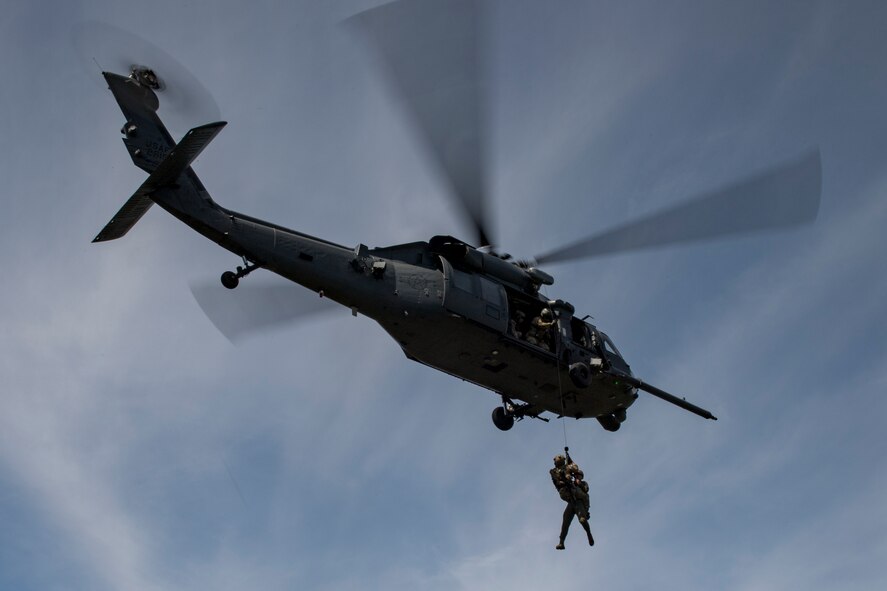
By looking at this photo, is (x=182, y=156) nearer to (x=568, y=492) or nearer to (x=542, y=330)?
(x=542, y=330)

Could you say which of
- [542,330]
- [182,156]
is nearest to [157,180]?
[182,156]

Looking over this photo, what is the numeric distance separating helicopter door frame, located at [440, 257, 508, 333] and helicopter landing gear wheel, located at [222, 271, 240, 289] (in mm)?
5104

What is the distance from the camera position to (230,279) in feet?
62.5

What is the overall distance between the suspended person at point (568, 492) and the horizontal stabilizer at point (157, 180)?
37.6 ft

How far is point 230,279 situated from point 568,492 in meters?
9.73

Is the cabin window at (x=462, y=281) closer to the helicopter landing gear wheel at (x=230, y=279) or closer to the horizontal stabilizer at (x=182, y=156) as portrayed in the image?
the helicopter landing gear wheel at (x=230, y=279)

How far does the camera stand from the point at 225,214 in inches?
777

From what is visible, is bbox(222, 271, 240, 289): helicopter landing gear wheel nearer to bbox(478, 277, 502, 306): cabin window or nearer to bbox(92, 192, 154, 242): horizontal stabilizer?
bbox(92, 192, 154, 242): horizontal stabilizer

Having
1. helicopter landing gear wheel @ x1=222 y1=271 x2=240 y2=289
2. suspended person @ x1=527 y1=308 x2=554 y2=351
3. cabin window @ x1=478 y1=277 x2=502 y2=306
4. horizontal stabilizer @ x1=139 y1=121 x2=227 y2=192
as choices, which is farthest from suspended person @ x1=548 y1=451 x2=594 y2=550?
horizontal stabilizer @ x1=139 y1=121 x2=227 y2=192

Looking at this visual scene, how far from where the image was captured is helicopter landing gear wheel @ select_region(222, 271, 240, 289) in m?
19.0

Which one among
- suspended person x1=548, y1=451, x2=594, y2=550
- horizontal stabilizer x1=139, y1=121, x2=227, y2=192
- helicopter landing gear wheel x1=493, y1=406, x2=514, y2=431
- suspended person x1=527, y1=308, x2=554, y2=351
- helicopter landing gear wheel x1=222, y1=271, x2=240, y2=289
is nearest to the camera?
horizontal stabilizer x1=139, y1=121, x2=227, y2=192

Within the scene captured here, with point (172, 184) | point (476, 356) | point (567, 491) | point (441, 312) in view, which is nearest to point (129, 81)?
point (172, 184)

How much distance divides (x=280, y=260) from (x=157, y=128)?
4.53 m

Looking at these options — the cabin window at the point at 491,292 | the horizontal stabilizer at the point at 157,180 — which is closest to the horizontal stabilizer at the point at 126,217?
the horizontal stabilizer at the point at 157,180
